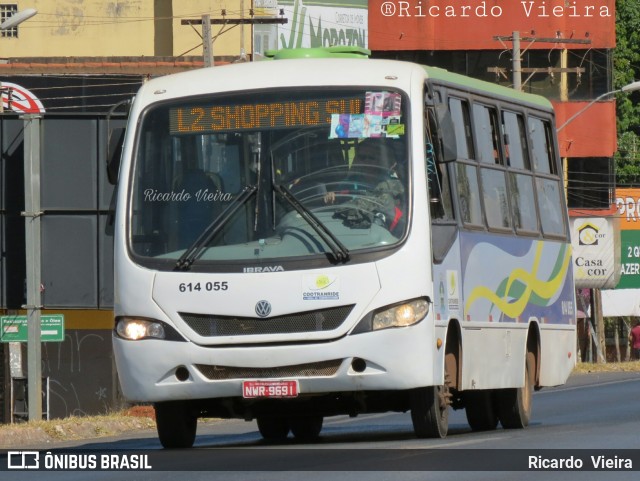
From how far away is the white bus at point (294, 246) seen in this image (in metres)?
→ 13.7

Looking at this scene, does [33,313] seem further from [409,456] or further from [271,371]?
[409,456]

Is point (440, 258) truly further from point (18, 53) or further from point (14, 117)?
point (18, 53)

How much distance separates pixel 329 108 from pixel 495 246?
2.73 meters

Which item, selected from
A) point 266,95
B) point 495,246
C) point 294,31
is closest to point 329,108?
point 266,95

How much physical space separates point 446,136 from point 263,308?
202 centimetres

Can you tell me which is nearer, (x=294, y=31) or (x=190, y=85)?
(x=190, y=85)

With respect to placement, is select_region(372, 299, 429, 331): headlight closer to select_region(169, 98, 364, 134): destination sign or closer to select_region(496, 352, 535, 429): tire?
select_region(169, 98, 364, 134): destination sign

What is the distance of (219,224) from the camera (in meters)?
14.0

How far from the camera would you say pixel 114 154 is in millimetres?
14961

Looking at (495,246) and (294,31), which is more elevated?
(294,31)

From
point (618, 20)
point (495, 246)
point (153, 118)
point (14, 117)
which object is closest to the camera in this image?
point (153, 118)

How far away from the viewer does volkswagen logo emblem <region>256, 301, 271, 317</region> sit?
45.0 ft

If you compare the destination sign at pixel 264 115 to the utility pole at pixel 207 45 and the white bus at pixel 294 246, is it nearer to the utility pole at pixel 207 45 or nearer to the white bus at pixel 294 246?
the white bus at pixel 294 246

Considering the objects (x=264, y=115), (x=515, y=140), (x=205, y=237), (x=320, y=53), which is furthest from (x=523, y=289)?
(x=205, y=237)
